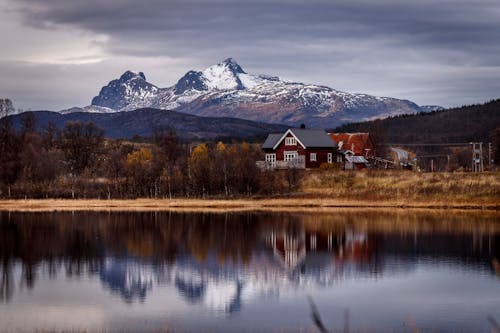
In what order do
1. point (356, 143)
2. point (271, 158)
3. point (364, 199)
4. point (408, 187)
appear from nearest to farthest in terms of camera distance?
point (364, 199)
point (408, 187)
point (271, 158)
point (356, 143)

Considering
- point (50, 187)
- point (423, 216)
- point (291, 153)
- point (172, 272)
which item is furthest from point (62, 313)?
point (291, 153)

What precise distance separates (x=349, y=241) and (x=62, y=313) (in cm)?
2381

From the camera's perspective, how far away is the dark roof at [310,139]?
96375 millimetres

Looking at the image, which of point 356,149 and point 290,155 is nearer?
point 290,155

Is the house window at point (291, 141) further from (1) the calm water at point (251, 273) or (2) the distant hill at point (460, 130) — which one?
(2) the distant hill at point (460, 130)

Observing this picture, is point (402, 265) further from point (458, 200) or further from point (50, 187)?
point (50, 187)

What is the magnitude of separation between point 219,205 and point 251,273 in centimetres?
3552

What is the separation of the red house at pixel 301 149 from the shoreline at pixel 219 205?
2152 centimetres

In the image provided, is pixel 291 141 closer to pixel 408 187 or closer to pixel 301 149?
pixel 301 149

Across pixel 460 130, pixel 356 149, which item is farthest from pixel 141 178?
pixel 460 130

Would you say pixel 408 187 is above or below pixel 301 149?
below

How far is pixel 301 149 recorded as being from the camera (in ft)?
315

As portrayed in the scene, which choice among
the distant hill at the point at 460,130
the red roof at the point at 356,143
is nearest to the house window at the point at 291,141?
the red roof at the point at 356,143

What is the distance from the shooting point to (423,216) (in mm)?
60719
